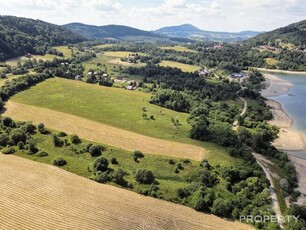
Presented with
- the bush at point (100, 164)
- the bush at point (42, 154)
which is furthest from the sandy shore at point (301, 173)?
the bush at point (42, 154)

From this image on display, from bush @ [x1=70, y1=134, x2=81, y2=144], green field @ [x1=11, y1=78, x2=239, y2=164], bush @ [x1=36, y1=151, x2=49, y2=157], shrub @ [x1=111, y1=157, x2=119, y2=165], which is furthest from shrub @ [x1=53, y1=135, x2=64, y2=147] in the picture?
green field @ [x1=11, y1=78, x2=239, y2=164]

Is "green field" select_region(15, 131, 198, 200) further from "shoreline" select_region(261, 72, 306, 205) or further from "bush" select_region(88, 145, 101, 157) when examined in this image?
"shoreline" select_region(261, 72, 306, 205)

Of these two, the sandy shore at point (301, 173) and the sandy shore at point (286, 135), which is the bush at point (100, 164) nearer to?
the sandy shore at point (301, 173)

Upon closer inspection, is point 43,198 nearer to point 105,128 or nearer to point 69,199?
point 69,199

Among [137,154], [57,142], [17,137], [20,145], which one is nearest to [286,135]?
[137,154]

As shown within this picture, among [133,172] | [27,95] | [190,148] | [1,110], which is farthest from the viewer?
[27,95]

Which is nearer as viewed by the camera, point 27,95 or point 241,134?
point 241,134

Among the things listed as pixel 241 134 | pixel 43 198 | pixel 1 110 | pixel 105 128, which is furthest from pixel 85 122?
pixel 241 134
